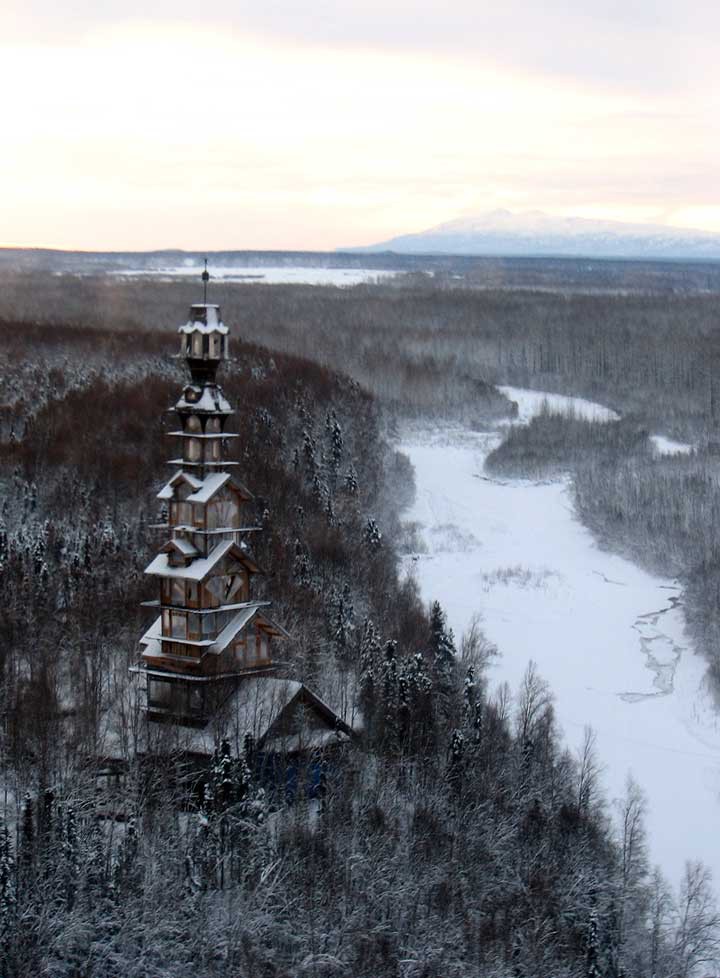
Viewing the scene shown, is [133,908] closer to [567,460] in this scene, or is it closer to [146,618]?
[146,618]

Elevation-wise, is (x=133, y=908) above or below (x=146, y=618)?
below

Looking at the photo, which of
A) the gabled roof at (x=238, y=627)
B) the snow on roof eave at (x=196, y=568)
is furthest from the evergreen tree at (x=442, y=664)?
the snow on roof eave at (x=196, y=568)

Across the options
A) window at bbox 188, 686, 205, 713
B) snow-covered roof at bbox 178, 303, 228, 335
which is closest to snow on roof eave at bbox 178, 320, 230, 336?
snow-covered roof at bbox 178, 303, 228, 335

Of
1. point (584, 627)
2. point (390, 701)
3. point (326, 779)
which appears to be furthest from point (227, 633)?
point (584, 627)

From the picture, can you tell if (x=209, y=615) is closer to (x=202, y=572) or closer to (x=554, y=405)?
(x=202, y=572)

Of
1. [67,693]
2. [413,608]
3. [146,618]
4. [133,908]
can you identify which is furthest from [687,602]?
[133,908]

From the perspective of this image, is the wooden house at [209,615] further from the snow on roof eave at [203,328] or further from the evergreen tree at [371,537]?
the evergreen tree at [371,537]

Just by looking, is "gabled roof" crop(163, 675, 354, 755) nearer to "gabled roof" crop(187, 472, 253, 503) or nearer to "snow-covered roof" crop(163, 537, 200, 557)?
"snow-covered roof" crop(163, 537, 200, 557)
